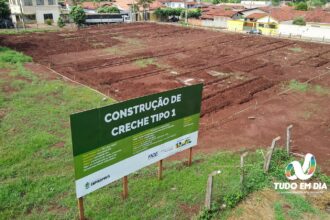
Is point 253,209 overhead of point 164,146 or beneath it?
beneath

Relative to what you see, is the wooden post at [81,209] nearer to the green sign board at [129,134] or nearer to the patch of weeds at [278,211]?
the green sign board at [129,134]

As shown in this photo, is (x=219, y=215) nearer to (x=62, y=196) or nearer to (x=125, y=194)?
(x=125, y=194)

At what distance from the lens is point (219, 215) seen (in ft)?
22.4

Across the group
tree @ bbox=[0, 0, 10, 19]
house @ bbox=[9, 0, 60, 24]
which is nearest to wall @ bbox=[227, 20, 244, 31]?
house @ bbox=[9, 0, 60, 24]

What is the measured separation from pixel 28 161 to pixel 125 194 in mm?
3768

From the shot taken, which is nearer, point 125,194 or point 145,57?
point 125,194

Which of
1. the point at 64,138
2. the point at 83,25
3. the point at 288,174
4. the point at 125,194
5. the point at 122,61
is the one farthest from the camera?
the point at 83,25

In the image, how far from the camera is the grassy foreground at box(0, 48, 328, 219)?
6.85 meters

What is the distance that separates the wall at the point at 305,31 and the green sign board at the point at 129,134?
3550cm

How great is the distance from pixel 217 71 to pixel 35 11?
38288 millimetres

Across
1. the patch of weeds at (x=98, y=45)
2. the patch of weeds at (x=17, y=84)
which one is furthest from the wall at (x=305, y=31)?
the patch of weeds at (x=17, y=84)

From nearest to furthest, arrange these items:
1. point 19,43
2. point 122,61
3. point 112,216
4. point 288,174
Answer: point 112,216 < point 288,174 < point 122,61 < point 19,43

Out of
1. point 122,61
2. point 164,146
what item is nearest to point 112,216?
point 164,146

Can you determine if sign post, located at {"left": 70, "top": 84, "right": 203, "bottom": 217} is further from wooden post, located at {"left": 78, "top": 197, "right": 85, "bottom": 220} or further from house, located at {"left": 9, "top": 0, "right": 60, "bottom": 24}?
house, located at {"left": 9, "top": 0, "right": 60, "bottom": 24}
